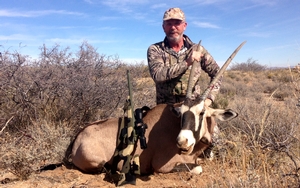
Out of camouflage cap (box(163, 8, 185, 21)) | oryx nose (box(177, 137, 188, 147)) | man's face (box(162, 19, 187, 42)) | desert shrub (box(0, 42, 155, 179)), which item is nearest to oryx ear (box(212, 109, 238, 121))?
oryx nose (box(177, 137, 188, 147))

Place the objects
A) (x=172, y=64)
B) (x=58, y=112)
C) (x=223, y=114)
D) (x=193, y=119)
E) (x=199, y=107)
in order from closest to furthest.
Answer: (x=193, y=119)
(x=199, y=107)
(x=223, y=114)
(x=172, y=64)
(x=58, y=112)

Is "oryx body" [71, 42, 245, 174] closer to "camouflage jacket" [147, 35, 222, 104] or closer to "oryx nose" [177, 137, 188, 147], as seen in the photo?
"oryx nose" [177, 137, 188, 147]

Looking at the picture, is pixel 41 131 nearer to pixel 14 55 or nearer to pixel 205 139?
pixel 14 55

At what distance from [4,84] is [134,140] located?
3390mm

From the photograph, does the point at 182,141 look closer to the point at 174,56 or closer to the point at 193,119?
the point at 193,119

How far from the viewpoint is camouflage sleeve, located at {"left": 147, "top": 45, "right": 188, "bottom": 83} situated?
15.5 feet

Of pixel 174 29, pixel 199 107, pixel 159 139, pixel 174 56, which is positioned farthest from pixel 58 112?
pixel 199 107

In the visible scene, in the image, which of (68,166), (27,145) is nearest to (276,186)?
(68,166)

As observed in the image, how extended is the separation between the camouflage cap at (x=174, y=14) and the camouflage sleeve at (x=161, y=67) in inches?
→ 24.0

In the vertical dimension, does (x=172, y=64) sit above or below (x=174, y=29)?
below

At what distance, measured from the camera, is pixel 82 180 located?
13.9ft

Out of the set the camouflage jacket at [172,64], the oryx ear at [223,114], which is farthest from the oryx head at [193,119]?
the camouflage jacket at [172,64]

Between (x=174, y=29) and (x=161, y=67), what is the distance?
811 millimetres

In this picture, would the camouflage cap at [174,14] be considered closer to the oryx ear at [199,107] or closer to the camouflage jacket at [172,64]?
the camouflage jacket at [172,64]
